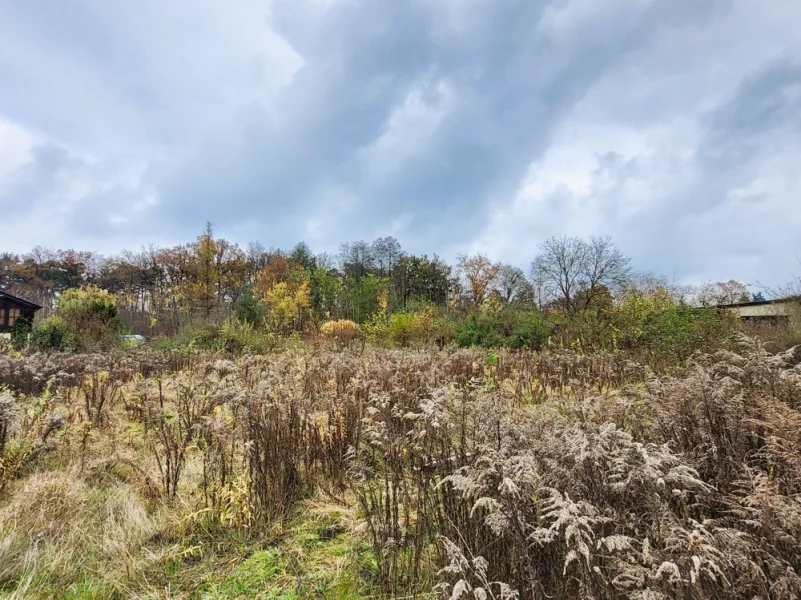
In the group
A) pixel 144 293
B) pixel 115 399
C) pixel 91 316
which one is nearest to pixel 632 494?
pixel 115 399

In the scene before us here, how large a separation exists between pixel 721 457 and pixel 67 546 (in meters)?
3.77

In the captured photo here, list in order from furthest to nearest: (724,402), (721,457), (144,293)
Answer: (144,293) < (724,402) < (721,457)

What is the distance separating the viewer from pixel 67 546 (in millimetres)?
2363

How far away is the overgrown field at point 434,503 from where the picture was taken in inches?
56.0

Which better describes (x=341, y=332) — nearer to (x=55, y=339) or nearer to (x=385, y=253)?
(x=55, y=339)

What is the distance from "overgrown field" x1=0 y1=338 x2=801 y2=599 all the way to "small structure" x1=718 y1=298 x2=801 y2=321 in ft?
22.2

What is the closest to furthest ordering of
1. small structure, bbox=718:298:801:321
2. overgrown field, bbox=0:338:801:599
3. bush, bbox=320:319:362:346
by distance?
overgrown field, bbox=0:338:801:599 → small structure, bbox=718:298:801:321 → bush, bbox=320:319:362:346

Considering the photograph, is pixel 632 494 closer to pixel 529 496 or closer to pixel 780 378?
pixel 529 496

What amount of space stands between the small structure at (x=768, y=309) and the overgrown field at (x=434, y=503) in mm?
6754

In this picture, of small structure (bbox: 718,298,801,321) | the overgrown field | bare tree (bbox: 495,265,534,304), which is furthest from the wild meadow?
bare tree (bbox: 495,265,534,304)

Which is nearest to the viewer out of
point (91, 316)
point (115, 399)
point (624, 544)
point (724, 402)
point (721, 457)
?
point (624, 544)

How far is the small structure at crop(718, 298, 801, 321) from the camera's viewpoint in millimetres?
8133

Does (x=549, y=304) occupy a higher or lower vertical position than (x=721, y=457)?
higher

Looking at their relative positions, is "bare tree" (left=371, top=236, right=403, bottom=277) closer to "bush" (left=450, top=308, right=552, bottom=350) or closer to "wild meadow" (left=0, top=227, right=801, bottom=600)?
"bush" (left=450, top=308, right=552, bottom=350)
